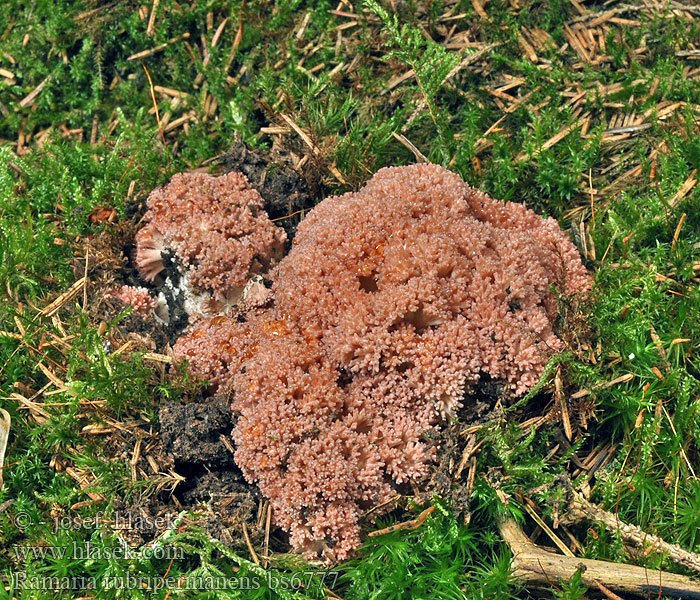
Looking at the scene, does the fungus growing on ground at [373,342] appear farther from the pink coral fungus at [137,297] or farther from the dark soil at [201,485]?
the pink coral fungus at [137,297]

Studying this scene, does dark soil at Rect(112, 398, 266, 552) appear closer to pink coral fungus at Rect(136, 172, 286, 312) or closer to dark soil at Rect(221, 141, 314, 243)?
pink coral fungus at Rect(136, 172, 286, 312)

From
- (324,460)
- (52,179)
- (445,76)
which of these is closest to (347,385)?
(324,460)

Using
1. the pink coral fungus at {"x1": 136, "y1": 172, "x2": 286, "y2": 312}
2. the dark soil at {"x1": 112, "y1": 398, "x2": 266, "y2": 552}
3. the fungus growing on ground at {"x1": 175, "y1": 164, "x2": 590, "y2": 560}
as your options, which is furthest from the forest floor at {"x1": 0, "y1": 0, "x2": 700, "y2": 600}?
the pink coral fungus at {"x1": 136, "y1": 172, "x2": 286, "y2": 312}

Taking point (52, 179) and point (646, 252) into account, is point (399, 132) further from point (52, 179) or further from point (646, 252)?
point (52, 179)

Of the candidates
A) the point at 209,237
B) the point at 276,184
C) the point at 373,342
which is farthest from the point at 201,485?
the point at 276,184

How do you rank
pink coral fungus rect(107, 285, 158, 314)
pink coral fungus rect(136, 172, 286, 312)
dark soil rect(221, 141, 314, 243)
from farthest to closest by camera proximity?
1. dark soil rect(221, 141, 314, 243)
2. pink coral fungus rect(107, 285, 158, 314)
3. pink coral fungus rect(136, 172, 286, 312)

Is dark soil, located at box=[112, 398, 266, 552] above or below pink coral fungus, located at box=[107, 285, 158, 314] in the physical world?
below

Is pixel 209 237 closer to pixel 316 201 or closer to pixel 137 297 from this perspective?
pixel 137 297
